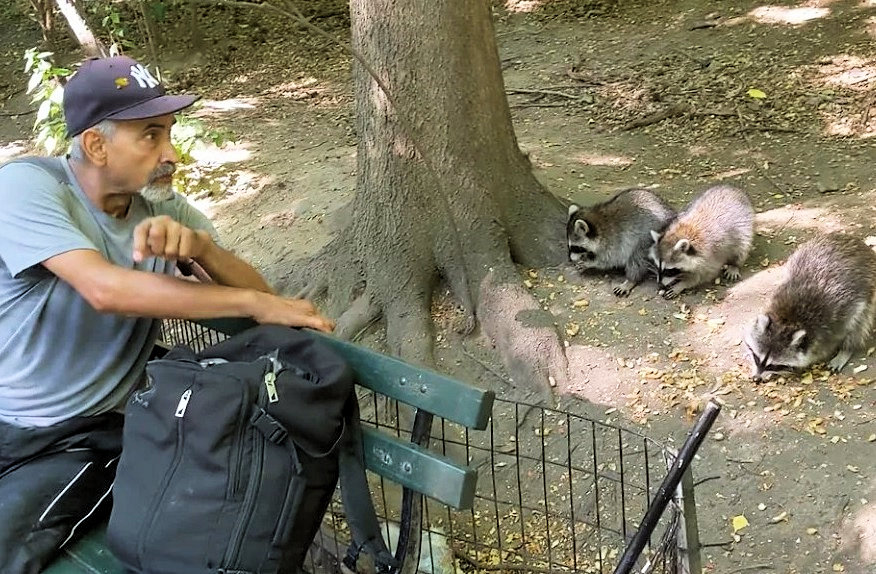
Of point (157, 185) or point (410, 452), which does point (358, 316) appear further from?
point (410, 452)

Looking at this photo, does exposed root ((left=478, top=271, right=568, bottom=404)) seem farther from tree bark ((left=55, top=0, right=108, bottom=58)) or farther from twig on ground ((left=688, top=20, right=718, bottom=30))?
twig on ground ((left=688, top=20, right=718, bottom=30))

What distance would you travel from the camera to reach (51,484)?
8.86 ft

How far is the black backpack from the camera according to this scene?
2.28m

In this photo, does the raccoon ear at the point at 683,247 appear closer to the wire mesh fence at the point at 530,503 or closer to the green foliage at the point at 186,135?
the wire mesh fence at the point at 530,503

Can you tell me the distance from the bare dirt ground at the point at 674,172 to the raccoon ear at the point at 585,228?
26 cm

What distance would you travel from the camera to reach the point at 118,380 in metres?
2.90

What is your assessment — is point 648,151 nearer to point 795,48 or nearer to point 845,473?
point 795,48

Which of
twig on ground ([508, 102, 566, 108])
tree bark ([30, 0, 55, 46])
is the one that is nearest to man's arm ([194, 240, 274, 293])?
twig on ground ([508, 102, 566, 108])

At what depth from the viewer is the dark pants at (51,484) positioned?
8.55ft

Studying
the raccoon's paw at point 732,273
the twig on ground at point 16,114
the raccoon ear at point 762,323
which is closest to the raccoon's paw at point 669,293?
the raccoon's paw at point 732,273

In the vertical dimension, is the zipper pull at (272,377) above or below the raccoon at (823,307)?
above

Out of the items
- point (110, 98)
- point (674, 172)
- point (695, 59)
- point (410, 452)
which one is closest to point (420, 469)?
point (410, 452)

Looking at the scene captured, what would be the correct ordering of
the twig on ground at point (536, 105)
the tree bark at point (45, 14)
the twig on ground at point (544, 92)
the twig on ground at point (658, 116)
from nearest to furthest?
the twig on ground at point (658, 116) < the twig on ground at point (536, 105) < the twig on ground at point (544, 92) < the tree bark at point (45, 14)

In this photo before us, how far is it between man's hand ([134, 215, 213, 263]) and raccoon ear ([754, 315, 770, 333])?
3062mm
